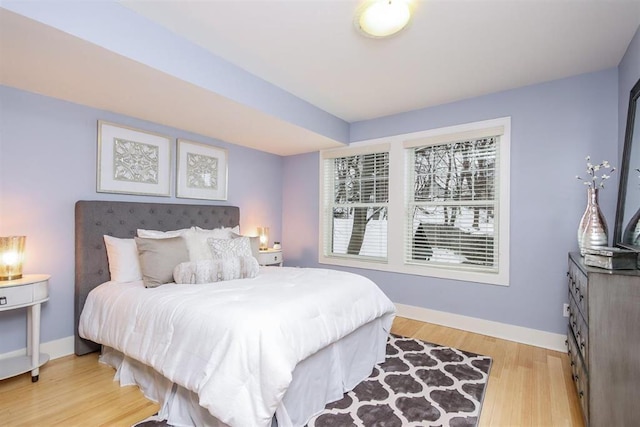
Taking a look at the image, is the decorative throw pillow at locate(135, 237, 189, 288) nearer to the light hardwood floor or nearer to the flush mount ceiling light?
the light hardwood floor

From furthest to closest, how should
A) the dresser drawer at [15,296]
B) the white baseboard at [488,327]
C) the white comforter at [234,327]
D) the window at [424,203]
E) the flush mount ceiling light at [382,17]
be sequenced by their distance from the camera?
the window at [424,203] < the white baseboard at [488,327] < the dresser drawer at [15,296] < the flush mount ceiling light at [382,17] < the white comforter at [234,327]

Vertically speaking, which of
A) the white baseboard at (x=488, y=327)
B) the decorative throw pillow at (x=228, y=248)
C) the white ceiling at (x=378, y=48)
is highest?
the white ceiling at (x=378, y=48)

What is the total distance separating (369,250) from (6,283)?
11.2 ft

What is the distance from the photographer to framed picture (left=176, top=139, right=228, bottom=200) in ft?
11.2

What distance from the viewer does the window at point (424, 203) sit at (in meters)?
3.17

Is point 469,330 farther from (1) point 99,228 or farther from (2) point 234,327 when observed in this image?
(1) point 99,228

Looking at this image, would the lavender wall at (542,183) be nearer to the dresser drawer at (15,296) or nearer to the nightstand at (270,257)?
the nightstand at (270,257)

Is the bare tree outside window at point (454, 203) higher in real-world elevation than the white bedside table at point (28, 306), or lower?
higher

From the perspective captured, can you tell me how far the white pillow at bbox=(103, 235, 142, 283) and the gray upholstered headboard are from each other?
98mm

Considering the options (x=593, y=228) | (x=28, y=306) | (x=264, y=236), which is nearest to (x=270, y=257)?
(x=264, y=236)

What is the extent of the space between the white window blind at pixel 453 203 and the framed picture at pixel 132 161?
274 cm

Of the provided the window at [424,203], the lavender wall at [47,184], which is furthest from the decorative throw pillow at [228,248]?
the window at [424,203]

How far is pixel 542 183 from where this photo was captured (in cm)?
287

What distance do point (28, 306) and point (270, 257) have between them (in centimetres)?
231
